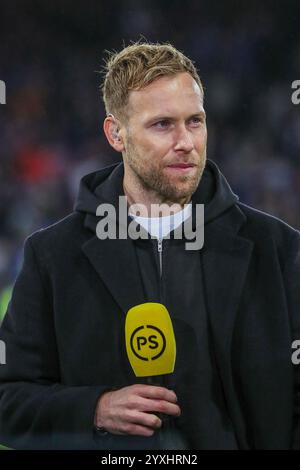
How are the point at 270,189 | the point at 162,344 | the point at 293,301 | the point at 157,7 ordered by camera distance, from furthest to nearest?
the point at 270,189
the point at 157,7
the point at 293,301
the point at 162,344

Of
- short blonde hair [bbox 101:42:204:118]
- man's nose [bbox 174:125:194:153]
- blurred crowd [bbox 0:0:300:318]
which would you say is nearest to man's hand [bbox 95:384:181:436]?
man's nose [bbox 174:125:194:153]

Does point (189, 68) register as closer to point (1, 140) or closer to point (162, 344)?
point (162, 344)

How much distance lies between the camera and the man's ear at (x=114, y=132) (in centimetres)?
139

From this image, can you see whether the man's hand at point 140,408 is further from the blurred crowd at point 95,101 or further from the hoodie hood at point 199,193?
the blurred crowd at point 95,101

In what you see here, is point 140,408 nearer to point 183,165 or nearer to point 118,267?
point 118,267

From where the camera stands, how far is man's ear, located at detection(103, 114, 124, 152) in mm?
1390

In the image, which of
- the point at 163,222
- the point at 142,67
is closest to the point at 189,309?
the point at 163,222

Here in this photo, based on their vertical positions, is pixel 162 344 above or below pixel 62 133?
below

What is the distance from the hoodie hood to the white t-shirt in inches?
1.0

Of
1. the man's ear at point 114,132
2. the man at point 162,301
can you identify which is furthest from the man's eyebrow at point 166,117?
the man's ear at point 114,132

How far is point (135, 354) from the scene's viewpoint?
1093 millimetres

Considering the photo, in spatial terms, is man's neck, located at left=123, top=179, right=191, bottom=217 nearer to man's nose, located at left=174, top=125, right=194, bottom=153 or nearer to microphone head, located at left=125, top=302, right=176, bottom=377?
man's nose, located at left=174, top=125, right=194, bottom=153

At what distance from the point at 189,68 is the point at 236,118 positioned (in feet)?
3.12

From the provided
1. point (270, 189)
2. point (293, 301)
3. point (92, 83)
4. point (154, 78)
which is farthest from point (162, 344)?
point (92, 83)
